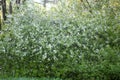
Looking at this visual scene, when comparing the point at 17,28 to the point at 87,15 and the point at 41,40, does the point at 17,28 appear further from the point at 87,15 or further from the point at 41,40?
the point at 87,15

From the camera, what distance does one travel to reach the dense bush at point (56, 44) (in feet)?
34.2

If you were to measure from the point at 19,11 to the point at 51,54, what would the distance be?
259 cm

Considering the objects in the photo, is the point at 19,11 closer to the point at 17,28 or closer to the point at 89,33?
the point at 17,28

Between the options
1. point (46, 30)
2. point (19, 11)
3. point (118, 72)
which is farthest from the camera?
point (19, 11)

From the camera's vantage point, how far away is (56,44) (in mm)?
10906

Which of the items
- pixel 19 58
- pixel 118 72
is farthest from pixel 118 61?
pixel 19 58

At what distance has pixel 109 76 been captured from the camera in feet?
32.0

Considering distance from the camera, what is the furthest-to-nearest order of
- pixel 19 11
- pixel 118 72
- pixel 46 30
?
pixel 19 11, pixel 46 30, pixel 118 72

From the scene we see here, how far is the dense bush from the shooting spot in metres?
10.4

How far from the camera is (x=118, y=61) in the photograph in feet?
32.1

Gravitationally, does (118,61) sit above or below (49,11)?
below

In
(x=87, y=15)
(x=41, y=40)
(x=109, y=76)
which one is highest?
(x=87, y=15)

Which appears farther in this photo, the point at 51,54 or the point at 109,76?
the point at 51,54

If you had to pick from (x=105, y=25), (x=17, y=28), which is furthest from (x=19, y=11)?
(x=105, y=25)
